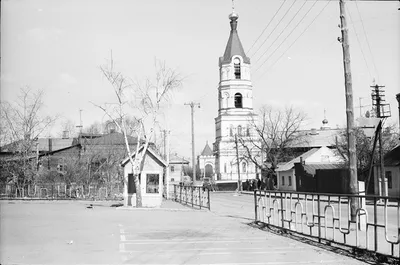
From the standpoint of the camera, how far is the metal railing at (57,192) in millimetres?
40969

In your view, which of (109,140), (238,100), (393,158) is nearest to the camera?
(393,158)

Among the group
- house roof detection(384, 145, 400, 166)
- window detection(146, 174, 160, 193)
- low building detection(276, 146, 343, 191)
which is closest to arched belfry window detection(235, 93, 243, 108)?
low building detection(276, 146, 343, 191)

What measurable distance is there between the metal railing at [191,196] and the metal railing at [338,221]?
1072 cm

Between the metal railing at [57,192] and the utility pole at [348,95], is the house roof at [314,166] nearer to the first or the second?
the metal railing at [57,192]

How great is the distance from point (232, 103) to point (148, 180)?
3059 inches

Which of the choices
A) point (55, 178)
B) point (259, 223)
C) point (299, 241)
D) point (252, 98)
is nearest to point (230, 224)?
point (259, 223)

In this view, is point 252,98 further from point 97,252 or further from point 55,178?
point 97,252

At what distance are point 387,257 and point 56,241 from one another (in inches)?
320

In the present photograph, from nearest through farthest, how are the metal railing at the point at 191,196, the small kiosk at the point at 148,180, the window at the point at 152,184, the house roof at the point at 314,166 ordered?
the metal railing at the point at 191,196 → the small kiosk at the point at 148,180 → the window at the point at 152,184 → the house roof at the point at 314,166

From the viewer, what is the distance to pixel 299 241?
561 inches

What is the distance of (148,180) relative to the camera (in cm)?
3209

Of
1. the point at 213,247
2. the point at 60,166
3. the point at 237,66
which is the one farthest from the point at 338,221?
the point at 237,66

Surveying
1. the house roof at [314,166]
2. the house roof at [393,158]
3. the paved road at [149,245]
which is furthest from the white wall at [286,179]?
the paved road at [149,245]

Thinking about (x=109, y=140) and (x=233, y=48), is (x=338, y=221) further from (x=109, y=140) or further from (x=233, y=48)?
(x=233, y=48)
